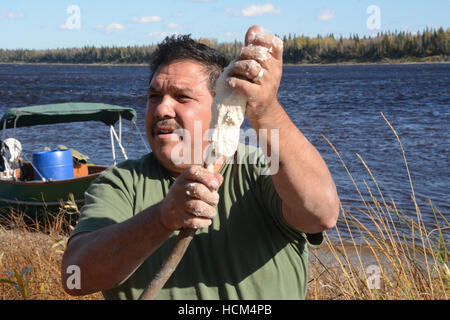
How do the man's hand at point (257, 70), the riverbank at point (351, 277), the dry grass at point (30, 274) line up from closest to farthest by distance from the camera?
the man's hand at point (257, 70), the riverbank at point (351, 277), the dry grass at point (30, 274)

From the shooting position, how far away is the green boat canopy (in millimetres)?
11109

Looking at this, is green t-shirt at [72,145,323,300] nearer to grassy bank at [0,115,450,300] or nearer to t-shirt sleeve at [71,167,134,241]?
t-shirt sleeve at [71,167,134,241]

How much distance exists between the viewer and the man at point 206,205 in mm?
1604

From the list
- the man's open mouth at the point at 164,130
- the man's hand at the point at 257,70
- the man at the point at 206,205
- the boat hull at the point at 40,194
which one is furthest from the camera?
the boat hull at the point at 40,194

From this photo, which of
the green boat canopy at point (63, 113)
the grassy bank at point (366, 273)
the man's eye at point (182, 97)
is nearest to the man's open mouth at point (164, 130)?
the man's eye at point (182, 97)

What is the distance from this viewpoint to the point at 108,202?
220cm

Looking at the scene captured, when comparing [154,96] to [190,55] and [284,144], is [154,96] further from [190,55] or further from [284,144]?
[284,144]

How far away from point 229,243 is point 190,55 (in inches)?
35.8

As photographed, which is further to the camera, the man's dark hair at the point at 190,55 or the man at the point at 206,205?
the man's dark hair at the point at 190,55

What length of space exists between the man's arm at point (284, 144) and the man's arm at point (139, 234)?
0.89ft

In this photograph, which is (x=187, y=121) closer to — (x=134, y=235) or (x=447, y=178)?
(x=134, y=235)

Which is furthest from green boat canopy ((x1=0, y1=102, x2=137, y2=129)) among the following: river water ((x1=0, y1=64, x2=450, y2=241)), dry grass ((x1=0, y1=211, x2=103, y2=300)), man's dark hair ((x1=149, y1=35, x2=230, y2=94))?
man's dark hair ((x1=149, y1=35, x2=230, y2=94))

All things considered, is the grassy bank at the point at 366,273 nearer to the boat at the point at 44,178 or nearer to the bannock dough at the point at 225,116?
the bannock dough at the point at 225,116

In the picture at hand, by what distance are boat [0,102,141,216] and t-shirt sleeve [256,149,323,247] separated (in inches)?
317
